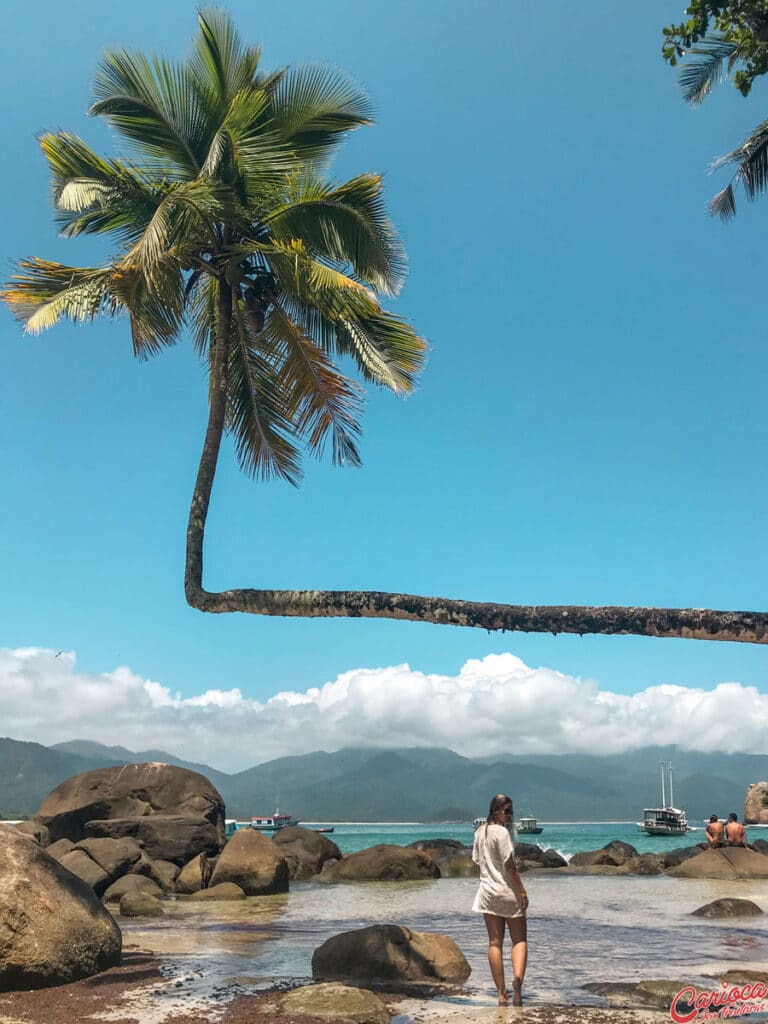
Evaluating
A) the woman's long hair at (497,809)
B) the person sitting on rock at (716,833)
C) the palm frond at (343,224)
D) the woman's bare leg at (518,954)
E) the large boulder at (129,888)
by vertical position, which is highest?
the palm frond at (343,224)

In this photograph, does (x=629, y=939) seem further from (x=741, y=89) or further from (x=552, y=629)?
(x=741, y=89)

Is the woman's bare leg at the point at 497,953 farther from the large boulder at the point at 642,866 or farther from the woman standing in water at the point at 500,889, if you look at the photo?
the large boulder at the point at 642,866

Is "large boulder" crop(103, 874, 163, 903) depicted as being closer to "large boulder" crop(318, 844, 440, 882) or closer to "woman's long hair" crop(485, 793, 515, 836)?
"large boulder" crop(318, 844, 440, 882)

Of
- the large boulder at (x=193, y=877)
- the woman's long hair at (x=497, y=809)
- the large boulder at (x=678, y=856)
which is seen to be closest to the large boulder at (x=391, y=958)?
the woman's long hair at (x=497, y=809)

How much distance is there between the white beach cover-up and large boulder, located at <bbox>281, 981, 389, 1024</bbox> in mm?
1255

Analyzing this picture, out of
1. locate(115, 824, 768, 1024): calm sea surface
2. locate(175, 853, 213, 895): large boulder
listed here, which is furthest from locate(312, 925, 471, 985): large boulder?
locate(175, 853, 213, 895): large boulder

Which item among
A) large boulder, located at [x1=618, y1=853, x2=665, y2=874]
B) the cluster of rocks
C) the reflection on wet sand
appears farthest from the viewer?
large boulder, located at [x1=618, y1=853, x2=665, y2=874]

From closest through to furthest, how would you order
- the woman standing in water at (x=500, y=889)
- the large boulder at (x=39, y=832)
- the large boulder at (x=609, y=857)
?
the woman standing in water at (x=500, y=889) < the large boulder at (x=39, y=832) < the large boulder at (x=609, y=857)

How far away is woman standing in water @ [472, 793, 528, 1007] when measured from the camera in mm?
7922

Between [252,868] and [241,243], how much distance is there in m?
14.1

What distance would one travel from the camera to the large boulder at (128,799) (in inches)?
906

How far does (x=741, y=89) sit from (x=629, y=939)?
12.0 metres

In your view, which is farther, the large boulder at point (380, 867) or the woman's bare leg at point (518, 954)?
the large boulder at point (380, 867)

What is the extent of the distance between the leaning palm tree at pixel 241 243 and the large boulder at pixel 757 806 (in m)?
102
